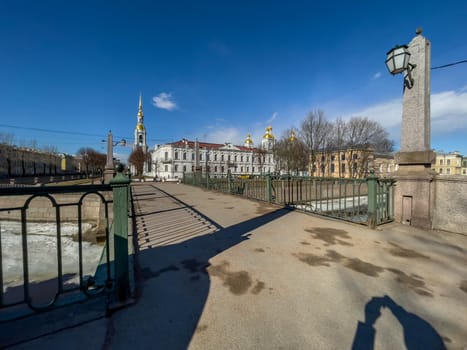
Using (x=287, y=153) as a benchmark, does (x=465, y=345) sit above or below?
below

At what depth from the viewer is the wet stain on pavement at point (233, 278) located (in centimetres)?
243

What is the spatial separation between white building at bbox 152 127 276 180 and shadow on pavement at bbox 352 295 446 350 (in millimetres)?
50115

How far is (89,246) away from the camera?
8.57 meters

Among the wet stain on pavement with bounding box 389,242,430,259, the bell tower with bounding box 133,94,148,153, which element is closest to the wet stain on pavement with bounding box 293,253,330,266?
the wet stain on pavement with bounding box 389,242,430,259

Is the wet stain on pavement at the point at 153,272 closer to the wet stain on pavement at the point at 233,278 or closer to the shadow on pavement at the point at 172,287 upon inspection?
the shadow on pavement at the point at 172,287

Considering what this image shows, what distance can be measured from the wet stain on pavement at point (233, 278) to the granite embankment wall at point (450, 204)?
458cm

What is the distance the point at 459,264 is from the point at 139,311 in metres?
4.41

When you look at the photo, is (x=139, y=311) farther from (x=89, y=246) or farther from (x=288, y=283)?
(x=89, y=246)

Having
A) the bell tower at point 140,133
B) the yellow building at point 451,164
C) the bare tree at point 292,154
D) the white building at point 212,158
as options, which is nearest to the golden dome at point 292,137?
the bare tree at point 292,154

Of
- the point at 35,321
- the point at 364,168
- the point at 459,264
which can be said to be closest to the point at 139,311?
→ the point at 35,321

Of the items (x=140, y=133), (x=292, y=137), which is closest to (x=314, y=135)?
(x=292, y=137)

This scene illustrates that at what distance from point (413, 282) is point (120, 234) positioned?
139 inches

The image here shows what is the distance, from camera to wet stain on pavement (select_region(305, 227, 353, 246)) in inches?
Result: 156

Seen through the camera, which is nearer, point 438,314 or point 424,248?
point 438,314
